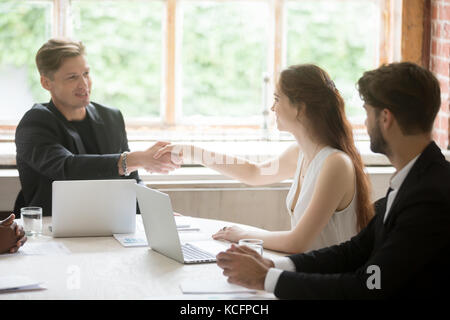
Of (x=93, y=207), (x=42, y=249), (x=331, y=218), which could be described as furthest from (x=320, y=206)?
(x=42, y=249)

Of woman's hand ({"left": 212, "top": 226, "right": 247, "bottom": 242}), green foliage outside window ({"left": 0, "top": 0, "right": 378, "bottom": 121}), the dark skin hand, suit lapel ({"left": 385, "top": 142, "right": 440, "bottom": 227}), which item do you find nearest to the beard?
suit lapel ({"left": 385, "top": 142, "right": 440, "bottom": 227})

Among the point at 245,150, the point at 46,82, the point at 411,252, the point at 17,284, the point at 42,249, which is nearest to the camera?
the point at 411,252

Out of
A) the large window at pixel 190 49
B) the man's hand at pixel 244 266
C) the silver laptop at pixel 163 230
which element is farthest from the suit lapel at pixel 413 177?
the large window at pixel 190 49

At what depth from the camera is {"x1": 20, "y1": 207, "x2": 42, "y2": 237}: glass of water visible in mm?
2477

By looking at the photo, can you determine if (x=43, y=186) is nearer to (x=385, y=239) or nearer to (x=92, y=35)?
(x=92, y=35)

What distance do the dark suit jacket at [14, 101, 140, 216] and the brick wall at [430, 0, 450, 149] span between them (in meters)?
1.77

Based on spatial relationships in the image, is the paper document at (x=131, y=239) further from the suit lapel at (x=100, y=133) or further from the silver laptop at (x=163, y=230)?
the suit lapel at (x=100, y=133)

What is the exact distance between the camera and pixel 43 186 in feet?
10.1

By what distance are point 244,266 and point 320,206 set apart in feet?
1.65

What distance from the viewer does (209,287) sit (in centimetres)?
183

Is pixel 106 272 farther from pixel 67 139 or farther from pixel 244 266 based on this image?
pixel 67 139

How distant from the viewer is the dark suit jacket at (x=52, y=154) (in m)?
2.95
